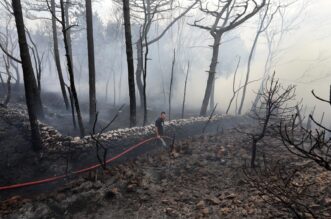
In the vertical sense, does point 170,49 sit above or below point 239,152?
above

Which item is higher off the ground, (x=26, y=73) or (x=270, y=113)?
(x=26, y=73)

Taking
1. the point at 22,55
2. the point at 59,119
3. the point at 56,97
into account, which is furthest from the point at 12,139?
the point at 56,97

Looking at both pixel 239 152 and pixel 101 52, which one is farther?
pixel 101 52

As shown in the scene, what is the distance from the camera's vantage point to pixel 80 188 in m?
7.86

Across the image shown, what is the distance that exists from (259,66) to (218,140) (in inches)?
1320

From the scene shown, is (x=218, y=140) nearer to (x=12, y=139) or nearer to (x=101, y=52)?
(x=12, y=139)

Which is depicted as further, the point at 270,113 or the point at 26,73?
the point at 26,73

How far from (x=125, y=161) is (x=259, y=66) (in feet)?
120

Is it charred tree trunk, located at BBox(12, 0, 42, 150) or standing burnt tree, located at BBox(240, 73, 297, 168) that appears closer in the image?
standing burnt tree, located at BBox(240, 73, 297, 168)

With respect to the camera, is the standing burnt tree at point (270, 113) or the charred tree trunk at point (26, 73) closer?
the standing burnt tree at point (270, 113)

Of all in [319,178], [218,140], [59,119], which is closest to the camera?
[319,178]

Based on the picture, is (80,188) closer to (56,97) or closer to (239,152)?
(239,152)

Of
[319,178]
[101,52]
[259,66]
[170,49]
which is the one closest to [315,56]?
[259,66]

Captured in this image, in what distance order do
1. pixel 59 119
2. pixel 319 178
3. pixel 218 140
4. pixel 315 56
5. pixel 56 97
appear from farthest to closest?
pixel 315 56, pixel 56 97, pixel 59 119, pixel 218 140, pixel 319 178
